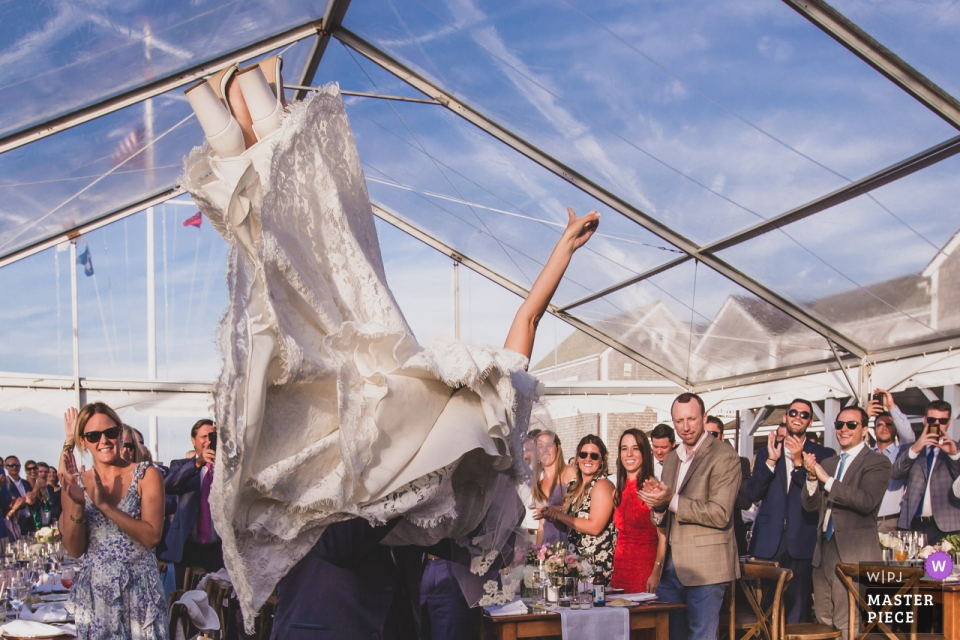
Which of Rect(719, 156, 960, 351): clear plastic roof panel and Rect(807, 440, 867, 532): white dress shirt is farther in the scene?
Rect(719, 156, 960, 351): clear plastic roof panel

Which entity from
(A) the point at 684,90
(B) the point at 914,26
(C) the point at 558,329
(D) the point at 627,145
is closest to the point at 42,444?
(C) the point at 558,329

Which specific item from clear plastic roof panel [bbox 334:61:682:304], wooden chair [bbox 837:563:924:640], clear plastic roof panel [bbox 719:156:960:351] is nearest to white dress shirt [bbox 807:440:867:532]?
wooden chair [bbox 837:563:924:640]

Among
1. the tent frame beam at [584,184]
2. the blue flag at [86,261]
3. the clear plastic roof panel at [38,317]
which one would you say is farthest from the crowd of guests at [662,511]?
the blue flag at [86,261]

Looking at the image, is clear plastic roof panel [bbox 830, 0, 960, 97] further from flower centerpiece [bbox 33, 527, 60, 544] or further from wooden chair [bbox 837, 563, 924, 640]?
flower centerpiece [bbox 33, 527, 60, 544]

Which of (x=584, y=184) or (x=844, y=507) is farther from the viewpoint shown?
(x=584, y=184)

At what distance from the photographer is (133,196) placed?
9.66 m

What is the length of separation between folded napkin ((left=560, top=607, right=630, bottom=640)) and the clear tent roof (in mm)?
3830

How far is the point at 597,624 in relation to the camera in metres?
3.83

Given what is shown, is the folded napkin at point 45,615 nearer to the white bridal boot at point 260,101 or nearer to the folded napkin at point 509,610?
the folded napkin at point 509,610

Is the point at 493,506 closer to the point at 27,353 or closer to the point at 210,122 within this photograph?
the point at 210,122

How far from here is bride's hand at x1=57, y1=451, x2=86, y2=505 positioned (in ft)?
9.57

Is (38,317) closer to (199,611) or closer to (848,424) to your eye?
(199,611)

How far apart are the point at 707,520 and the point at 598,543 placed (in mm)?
725

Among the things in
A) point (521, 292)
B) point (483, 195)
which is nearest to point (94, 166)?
point (483, 195)
